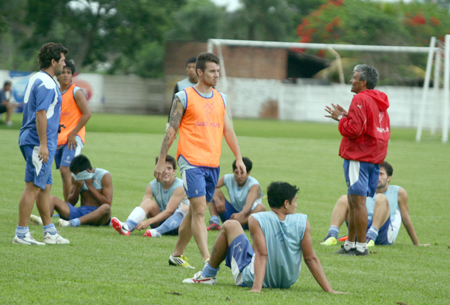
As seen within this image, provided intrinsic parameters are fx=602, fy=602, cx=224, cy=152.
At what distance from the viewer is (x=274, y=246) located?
452 cm

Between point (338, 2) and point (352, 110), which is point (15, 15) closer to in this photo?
point (338, 2)

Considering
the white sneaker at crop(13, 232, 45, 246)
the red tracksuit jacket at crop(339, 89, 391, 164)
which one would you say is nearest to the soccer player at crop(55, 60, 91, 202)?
the white sneaker at crop(13, 232, 45, 246)

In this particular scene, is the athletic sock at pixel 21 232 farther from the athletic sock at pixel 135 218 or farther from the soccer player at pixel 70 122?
the soccer player at pixel 70 122

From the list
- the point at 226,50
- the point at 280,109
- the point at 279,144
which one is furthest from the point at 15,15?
the point at 279,144

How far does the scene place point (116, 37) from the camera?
160 feet

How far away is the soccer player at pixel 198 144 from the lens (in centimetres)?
546

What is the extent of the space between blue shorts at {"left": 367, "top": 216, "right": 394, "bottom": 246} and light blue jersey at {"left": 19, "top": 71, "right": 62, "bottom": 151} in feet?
13.1

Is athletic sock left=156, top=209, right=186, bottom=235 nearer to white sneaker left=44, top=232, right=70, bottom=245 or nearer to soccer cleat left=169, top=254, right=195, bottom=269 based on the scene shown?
white sneaker left=44, top=232, right=70, bottom=245

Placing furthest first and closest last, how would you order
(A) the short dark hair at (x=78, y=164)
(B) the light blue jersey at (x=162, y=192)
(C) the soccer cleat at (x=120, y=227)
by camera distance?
(A) the short dark hair at (x=78, y=164) < (B) the light blue jersey at (x=162, y=192) < (C) the soccer cleat at (x=120, y=227)

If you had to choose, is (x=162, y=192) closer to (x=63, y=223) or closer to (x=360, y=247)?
(x=63, y=223)

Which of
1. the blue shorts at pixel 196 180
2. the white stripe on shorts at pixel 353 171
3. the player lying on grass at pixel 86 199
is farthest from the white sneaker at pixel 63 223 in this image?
the white stripe on shorts at pixel 353 171

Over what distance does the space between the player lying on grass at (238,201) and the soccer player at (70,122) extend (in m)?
2.15

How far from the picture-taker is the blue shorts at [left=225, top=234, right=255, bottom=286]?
4.62 m

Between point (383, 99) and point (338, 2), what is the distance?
160ft
